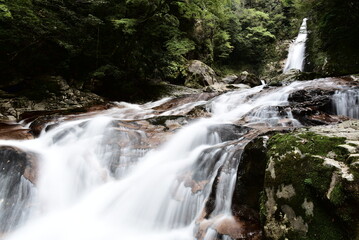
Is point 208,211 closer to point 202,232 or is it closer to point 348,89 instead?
point 202,232

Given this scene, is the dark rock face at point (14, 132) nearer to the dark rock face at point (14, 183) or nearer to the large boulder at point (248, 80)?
the dark rock face at point (14, 183)

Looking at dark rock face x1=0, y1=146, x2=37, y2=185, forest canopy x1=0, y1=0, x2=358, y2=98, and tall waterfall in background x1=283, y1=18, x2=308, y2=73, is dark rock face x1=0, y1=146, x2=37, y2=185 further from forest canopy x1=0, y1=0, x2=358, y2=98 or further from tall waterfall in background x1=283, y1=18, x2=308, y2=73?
tall waterfall in background x1=283, y1=18, x2=308, y2=73

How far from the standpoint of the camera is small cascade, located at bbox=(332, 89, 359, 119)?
6.19 meters

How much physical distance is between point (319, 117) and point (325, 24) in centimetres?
758

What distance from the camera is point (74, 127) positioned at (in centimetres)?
574

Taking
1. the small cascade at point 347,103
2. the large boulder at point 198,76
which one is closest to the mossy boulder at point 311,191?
the small cascade at point 347,103

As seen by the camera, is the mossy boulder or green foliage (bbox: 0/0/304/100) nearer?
the mossy boulder

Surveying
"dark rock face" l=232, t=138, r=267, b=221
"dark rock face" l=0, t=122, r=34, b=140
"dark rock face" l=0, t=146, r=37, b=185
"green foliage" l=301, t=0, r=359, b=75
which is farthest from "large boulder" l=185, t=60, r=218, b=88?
"dark rock face" l=232, t=138, r=267, b=221

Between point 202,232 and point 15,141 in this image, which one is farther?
point 15,141

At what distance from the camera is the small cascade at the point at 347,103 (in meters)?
6.19

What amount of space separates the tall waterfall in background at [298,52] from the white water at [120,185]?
15657 mm

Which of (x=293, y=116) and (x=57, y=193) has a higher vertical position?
(x=293, y=116)

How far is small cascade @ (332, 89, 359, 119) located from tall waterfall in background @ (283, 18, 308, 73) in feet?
40.8

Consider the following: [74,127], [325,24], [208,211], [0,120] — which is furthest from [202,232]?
[325,24]
